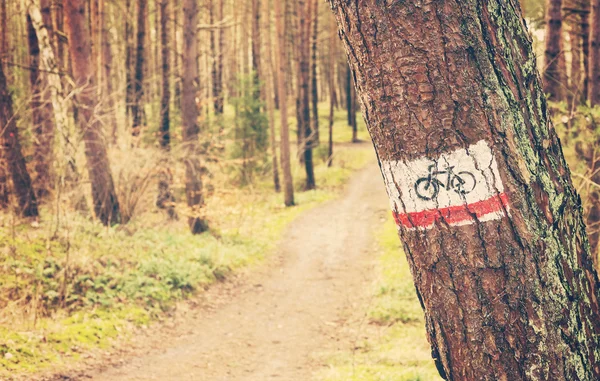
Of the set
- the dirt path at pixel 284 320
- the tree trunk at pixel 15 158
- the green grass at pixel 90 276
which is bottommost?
the dirt path at pixel 284 320

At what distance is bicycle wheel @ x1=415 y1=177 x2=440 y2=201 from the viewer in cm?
163

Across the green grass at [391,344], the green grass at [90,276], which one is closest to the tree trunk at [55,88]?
the green grass at [90,276]

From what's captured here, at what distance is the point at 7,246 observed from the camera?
23.6ft

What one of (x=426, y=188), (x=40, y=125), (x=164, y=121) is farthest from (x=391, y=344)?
(x=164, y=121)

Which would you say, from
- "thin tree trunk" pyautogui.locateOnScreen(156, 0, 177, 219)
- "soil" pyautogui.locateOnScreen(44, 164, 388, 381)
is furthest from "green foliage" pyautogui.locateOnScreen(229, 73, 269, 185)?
"soil" pyautogui.locateOnScreen(44, 164, 388, 381)

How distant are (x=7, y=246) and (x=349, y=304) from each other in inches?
204

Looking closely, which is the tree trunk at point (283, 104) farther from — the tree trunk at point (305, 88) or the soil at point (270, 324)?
the soil at point (270, 324)

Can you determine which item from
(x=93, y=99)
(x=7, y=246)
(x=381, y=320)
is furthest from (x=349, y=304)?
(x=93, y=99)

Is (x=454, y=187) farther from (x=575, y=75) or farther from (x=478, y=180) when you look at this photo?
(x=575, y=75)

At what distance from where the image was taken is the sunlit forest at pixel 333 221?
1.58m

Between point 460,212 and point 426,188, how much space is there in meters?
0.12

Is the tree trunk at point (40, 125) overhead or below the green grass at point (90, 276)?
overhead

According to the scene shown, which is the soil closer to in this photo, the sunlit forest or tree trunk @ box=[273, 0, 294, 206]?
the sunlit forest

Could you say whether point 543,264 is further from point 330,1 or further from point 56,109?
point 56,109
